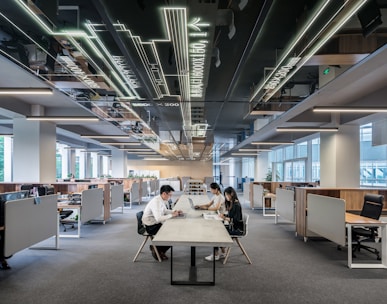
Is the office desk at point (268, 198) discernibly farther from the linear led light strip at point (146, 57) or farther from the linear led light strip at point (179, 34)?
the linear led light strip at point (179, 34)

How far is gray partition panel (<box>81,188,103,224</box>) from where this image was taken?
683 cm

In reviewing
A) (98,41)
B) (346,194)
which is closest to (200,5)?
(98,41)

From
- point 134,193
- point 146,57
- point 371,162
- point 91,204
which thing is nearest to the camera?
point 146,57

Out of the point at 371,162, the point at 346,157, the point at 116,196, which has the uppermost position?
the point at 346,157

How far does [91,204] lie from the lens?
730cm

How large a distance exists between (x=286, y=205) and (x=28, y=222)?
19.9 ft

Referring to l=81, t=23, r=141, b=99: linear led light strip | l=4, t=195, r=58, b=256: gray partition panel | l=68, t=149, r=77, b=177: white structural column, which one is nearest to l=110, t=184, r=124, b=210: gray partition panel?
l=4, t=195, r=58, b=256: gray partition panel

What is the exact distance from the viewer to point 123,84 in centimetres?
481

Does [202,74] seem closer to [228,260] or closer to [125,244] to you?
[228,260]

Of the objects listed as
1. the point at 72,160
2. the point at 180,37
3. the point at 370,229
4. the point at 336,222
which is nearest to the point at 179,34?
the point at 180,37

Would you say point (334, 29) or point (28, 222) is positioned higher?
point (334, 29)

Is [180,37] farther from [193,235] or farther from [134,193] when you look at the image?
[134,193]

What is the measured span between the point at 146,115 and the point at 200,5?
6432mm

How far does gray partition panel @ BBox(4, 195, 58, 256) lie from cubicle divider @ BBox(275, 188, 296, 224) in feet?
17.8
